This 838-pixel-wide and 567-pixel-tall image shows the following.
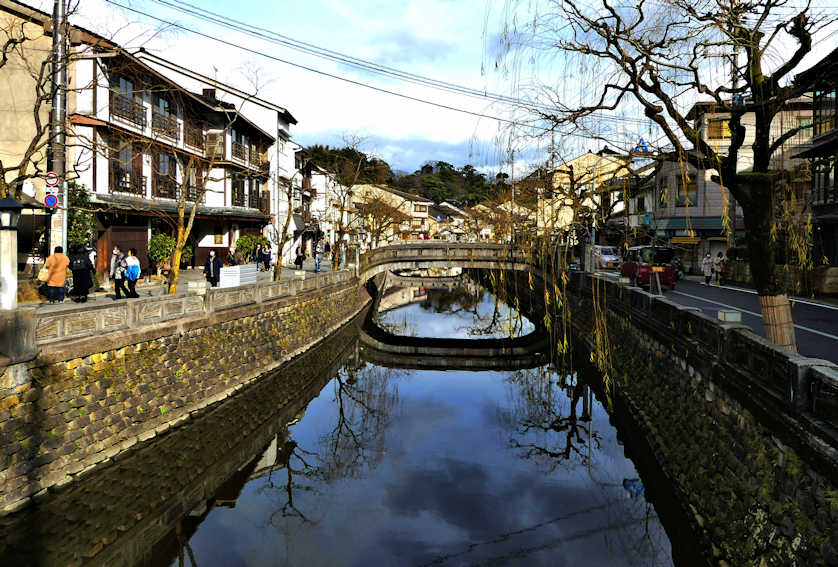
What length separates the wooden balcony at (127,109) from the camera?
85.3 ft

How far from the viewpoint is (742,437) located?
9273 millimetres

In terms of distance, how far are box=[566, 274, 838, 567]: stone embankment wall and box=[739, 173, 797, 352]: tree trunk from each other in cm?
42

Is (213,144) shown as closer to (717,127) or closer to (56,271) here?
(56,271)

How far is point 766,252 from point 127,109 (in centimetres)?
2739

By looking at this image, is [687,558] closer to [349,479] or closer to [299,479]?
[349,479]

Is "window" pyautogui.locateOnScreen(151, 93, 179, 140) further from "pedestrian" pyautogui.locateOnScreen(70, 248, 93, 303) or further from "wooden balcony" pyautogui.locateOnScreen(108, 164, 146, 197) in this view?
"pedestrian" pyautogui.locateOnScreen(70, 248, 93, 303)

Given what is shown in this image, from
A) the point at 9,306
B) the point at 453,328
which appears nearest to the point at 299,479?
the point at 9,306

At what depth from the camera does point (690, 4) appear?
7961 millimetres

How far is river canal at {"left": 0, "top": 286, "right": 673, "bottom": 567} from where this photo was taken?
32.9 feet

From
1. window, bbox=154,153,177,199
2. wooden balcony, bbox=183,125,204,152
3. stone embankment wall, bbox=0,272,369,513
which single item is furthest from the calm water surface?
wooden balcony, bbox=183,125,204,152

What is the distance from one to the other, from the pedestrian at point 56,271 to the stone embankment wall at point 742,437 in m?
13.6

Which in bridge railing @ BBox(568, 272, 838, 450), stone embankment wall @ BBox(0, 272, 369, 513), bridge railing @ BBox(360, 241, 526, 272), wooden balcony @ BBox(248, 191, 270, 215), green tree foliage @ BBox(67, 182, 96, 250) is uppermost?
wooden balcony @ BBox(248, 191, 270, 215)

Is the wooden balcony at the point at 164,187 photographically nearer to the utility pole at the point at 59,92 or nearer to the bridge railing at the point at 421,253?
the bridge railing at the point at 421,253

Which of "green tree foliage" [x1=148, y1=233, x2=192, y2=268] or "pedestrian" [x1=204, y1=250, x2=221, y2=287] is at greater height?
"green tree foliage" [x1=148, y1=233, x2=192, y2=268]
